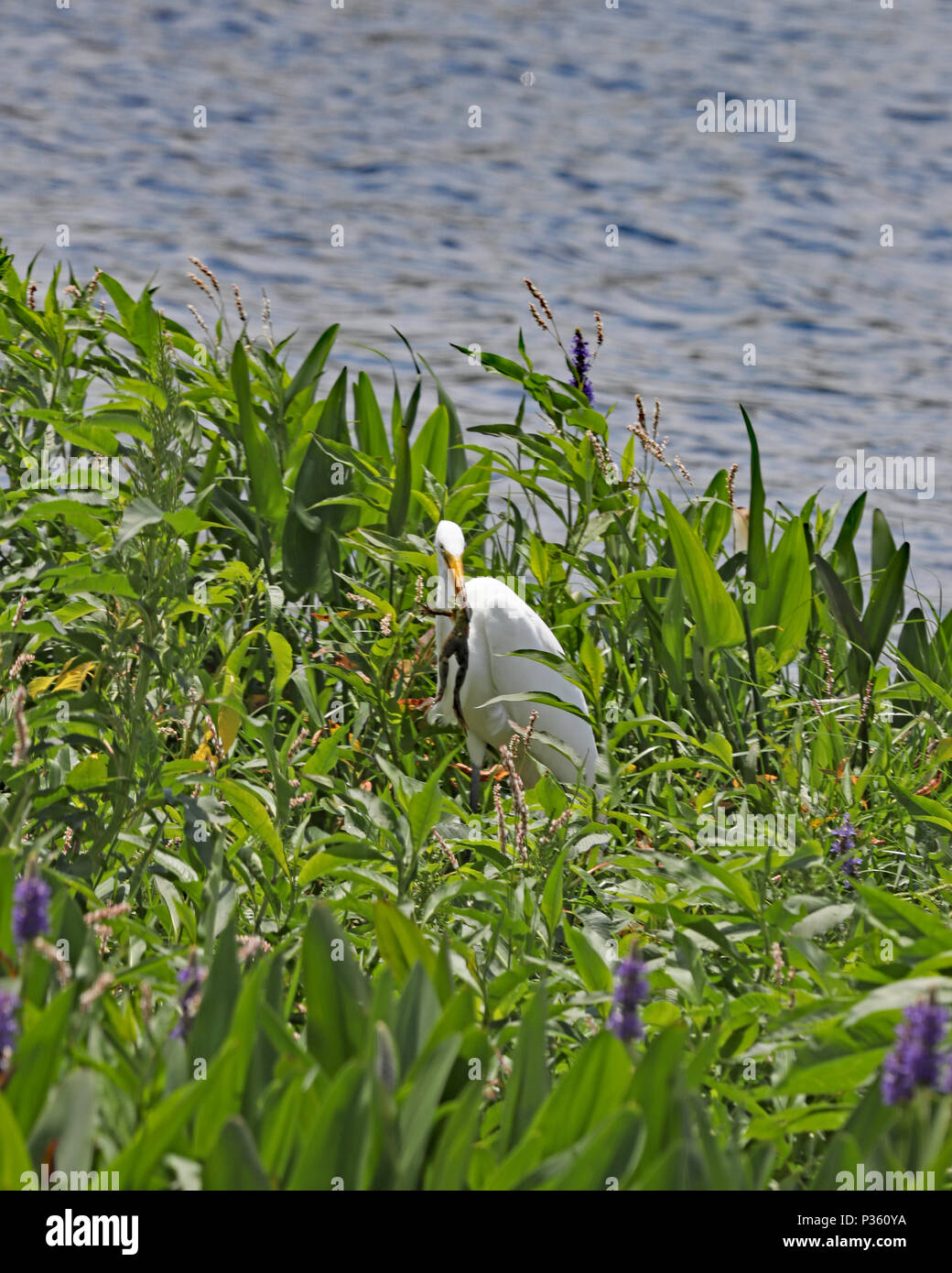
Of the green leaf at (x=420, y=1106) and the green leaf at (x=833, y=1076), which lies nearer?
the green leaf at (x=420, y=1106)

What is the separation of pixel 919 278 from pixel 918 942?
6.94 meters

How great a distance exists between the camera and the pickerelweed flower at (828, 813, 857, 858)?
184cm

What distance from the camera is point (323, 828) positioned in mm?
2328

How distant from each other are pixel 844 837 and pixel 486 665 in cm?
93

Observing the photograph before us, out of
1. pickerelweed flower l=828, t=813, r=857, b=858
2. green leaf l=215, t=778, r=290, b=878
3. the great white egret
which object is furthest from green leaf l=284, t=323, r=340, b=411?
pickerelweed flower l=828, t=813, r=857, b=858

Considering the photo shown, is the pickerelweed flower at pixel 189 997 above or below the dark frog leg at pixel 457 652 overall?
below

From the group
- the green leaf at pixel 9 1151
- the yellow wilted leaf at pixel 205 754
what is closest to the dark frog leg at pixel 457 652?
the yellow wilted leaf at pixel 205 754

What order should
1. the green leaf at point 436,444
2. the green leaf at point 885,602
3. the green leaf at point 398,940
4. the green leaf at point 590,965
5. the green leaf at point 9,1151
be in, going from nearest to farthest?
the green leaf at point 9,1151 → the green leaf at point 398,940 → the green leaf at point 590,965 → the green leaf at point 885,602 → the green leaf at point 436,444

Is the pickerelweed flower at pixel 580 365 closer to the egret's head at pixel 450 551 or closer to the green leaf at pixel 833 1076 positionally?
the egret's head at pixel 450 551

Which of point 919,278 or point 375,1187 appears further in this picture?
point 919,278

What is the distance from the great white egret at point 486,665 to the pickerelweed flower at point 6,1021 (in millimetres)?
1485

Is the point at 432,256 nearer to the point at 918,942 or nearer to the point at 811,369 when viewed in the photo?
the point at 811,369

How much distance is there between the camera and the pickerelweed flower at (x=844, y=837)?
1840 millimetres
